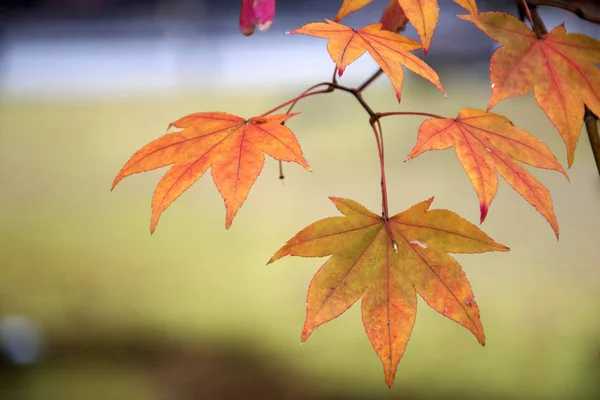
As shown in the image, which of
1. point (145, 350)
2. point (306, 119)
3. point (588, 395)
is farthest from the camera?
point (306, 119)

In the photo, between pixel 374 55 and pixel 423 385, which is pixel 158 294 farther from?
pixel 374 55

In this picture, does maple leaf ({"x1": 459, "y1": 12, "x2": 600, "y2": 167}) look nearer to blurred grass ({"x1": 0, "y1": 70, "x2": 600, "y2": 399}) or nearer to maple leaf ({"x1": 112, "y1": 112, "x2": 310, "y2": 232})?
maple leaf ({"x1": 112, "y1": 112, "x2": 310, "y2": 232})

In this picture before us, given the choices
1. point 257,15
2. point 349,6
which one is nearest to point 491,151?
point 349,6

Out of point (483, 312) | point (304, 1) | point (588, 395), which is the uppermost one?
point (304, 1)

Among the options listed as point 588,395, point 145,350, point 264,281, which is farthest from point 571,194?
point 145,350

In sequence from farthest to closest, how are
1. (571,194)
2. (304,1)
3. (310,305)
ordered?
(304,1)
(571,194)
(310,305)

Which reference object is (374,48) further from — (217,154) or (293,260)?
(293,260)
